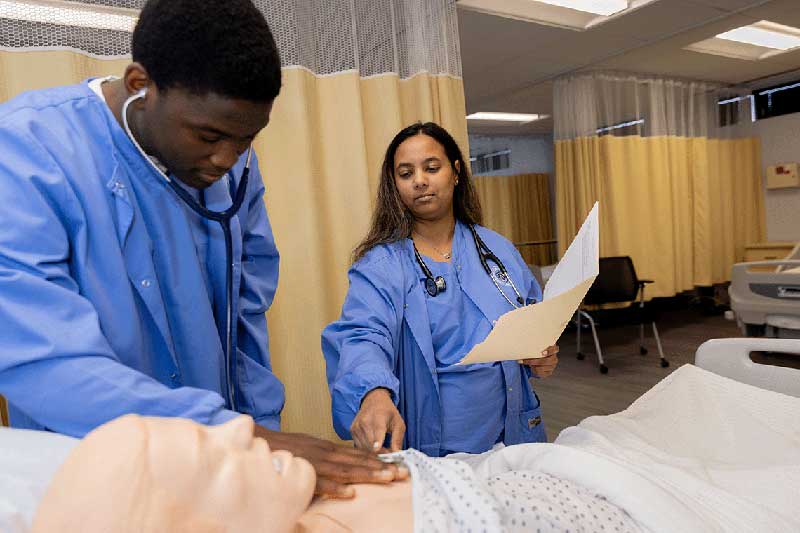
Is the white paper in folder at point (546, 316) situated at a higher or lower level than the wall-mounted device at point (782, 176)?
lower

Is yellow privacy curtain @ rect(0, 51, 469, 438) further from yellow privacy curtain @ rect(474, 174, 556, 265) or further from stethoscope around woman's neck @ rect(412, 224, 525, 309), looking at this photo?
yellow privacy curtain @ rect(474, 174, 556, 265)

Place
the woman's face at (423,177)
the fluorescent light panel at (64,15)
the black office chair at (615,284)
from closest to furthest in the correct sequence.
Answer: the woman's face at (423,177)
the fluorescent light panel at (64,15)
the black office chair at (615,284)

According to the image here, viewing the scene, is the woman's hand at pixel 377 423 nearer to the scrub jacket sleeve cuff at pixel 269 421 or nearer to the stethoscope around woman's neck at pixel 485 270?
the scrub jacket sleeve cuff at pixel 269 421

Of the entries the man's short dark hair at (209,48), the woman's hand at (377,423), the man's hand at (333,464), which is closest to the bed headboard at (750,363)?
the woman's hand at (377,423)

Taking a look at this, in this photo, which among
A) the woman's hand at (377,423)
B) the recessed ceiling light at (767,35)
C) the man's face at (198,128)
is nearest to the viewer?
the man's face at (198,128)

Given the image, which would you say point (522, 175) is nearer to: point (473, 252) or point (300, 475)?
point (473, 252)

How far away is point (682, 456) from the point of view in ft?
3.73

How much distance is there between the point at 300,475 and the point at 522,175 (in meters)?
7.70

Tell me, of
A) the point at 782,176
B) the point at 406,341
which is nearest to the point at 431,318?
the point at 406,341

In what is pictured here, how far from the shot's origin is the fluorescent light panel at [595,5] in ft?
11.4

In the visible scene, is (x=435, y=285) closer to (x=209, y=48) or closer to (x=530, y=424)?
(x=530, y=424)

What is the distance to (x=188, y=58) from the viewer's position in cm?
75

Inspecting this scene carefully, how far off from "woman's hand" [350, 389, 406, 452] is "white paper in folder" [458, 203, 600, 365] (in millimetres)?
164

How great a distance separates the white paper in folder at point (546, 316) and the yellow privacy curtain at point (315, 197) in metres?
1.10
